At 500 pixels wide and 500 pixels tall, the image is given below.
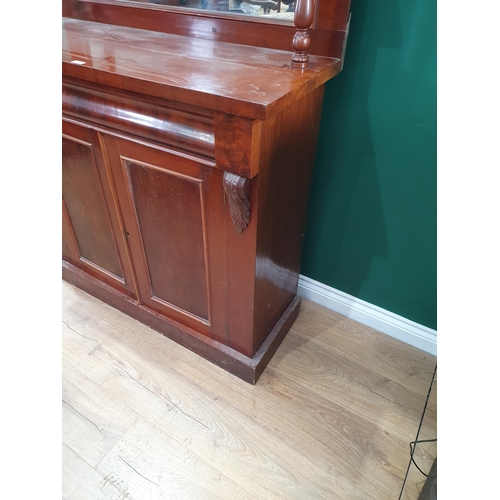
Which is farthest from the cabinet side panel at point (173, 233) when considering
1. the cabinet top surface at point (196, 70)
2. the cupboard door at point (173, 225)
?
the cabinet top surface at point (196, 70)

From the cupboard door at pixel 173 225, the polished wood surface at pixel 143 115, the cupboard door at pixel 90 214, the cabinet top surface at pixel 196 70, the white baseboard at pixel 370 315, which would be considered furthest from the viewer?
the white baseboard at pixel 370 315

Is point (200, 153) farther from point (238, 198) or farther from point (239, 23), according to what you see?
point (239, 23)

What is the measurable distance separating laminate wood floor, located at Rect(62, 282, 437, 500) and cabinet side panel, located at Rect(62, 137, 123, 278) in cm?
28

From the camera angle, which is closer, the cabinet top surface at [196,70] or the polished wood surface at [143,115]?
the cabinet top surface at [196,70]

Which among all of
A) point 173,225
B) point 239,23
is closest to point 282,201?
point 173,225

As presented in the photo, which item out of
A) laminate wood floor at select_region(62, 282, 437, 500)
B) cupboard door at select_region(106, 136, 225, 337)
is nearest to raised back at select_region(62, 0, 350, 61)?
cupboard door at select_region(106, 136, 225, 337)

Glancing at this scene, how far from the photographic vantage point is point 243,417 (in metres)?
1.25

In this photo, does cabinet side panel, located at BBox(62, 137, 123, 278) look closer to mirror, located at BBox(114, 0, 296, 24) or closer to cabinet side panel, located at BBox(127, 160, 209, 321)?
cabinet side panel, located at BBox(127, 160, 209, 321)

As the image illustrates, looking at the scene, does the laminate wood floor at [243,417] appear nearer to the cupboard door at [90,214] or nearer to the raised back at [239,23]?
the cupboard door at [90,214]

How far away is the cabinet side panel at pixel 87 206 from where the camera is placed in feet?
4.04

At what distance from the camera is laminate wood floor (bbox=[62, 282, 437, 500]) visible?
3.59 ft

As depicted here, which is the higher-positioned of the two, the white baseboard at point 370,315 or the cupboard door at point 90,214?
the cupboard door at point 90,214
